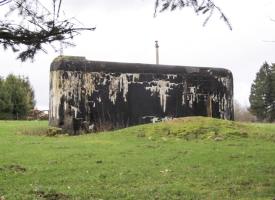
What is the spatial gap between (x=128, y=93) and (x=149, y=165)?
12.8 m

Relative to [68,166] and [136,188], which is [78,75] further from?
[136,188]

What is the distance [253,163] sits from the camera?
13.5 m

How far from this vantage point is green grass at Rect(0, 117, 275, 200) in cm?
1055

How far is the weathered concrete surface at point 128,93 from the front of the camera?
2508 centimetres

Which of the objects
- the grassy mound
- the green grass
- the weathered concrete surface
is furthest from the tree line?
the grassy mound

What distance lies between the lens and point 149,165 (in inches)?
532

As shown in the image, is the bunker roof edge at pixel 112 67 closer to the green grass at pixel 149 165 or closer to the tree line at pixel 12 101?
the green grass at pixel 149 165

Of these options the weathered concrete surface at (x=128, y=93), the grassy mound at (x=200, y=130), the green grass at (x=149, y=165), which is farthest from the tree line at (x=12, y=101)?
the grassy mound at (x=200, y=130)

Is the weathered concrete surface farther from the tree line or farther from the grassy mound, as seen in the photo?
the tree line

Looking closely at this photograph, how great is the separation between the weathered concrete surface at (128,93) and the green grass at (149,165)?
428 cm

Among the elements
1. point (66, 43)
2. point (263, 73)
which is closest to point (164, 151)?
point (66, 43)

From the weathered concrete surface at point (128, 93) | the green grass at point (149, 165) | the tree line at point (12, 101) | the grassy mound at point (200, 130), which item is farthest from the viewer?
the tree line at point (12, 101)

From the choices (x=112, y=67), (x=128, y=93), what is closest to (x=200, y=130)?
(x=128, y=93)

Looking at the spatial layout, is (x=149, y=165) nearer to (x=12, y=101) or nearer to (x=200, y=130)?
(x=200, y=130)
